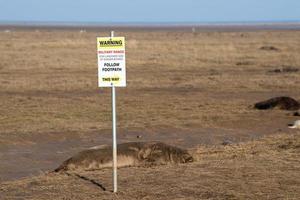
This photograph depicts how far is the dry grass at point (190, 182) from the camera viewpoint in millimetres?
10852

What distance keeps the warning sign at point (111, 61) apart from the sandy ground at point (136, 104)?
103 inches

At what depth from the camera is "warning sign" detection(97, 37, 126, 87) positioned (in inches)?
411

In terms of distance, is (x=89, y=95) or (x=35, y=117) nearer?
(x=35, y=117)

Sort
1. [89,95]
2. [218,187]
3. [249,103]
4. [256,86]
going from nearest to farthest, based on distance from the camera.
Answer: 1. [218,187]
2. [249,103]
3. [89,95]
4. [256,86]

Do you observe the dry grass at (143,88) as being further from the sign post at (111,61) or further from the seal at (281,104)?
the sign post at (111,61)

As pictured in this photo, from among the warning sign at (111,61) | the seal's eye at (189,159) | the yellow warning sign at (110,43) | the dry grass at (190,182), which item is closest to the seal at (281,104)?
the dry grass at (190,182)

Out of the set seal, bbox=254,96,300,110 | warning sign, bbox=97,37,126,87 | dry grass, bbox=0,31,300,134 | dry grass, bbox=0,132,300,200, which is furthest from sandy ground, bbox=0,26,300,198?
warning sign, bbox=97,37,126,87

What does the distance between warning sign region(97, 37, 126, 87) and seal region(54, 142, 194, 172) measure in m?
2.73

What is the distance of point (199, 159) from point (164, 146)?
2.78 feet

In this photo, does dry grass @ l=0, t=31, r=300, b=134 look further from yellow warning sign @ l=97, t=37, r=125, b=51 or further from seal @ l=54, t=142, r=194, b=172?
yellow warning sign @ l=97, t=37, r=125, b=51

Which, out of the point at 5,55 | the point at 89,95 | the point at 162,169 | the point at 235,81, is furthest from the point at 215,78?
the point at 162,169

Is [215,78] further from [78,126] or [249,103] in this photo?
[78,126]

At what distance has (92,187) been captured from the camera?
Result: 1139 centimetres

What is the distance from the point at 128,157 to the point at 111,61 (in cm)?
304
